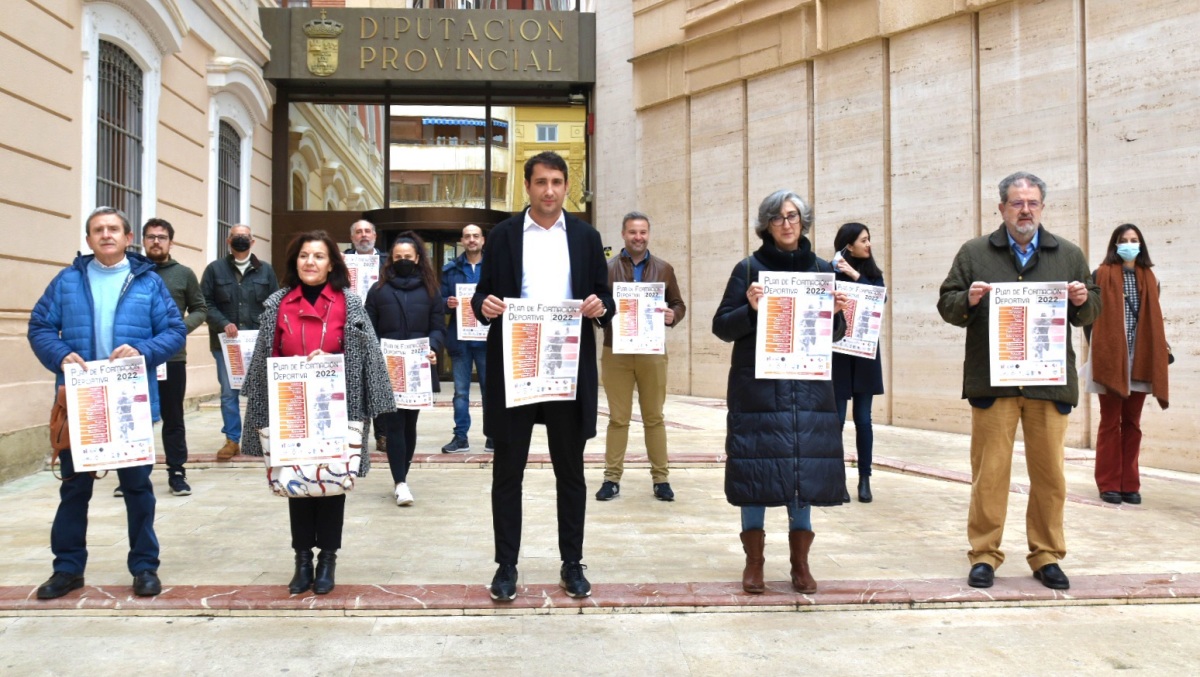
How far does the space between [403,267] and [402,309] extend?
1.08 feet

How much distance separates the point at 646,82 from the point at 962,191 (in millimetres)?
6502

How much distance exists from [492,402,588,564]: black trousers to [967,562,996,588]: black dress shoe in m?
1.95

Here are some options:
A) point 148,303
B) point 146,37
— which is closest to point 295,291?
point 148,303

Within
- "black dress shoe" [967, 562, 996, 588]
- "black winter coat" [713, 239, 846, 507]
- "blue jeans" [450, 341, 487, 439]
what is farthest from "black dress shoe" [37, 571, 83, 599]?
"blue jeans" [450, 341, 487, 439]

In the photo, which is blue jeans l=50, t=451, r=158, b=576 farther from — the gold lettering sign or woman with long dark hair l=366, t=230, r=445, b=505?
the gold lettering sign

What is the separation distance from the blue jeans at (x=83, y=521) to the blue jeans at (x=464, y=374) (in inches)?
171

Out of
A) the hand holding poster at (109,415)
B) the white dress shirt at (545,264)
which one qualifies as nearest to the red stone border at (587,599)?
the hand holding poster at (109,415)

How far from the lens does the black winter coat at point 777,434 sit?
4.44 meters

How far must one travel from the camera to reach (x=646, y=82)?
15617 mm

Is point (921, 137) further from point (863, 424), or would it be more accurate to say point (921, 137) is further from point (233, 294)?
point (233, 294)

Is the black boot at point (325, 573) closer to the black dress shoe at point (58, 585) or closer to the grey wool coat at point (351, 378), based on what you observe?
the grey wool coat at point (351, 378)

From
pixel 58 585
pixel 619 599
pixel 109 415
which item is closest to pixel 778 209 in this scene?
pixel 619 599

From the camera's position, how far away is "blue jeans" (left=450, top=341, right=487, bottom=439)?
902 centimetres

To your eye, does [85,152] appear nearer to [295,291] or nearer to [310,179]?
[295,291]
